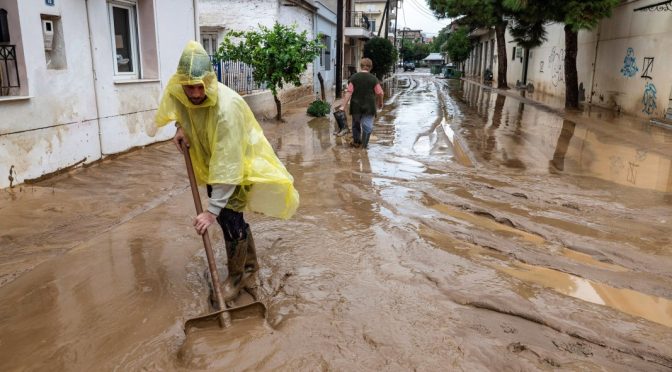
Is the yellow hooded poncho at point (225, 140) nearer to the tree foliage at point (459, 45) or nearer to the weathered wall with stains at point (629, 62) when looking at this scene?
the weathered wall with stains at point (629, 62)

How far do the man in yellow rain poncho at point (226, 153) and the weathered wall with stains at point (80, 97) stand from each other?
3370 mm

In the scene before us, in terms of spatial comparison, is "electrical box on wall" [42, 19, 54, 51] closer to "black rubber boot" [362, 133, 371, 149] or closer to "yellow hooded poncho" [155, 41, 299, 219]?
"yellow hooded poncho" [155, 41, 299, 219]

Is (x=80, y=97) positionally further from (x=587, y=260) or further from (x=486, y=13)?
(x=486, y=13)

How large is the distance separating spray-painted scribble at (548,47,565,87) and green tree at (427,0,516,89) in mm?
2782

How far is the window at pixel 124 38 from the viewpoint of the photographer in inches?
311

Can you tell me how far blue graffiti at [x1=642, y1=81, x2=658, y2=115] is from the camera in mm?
13930

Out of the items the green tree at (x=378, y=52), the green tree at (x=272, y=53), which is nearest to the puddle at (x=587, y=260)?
the green tree at (x=272, y=53)

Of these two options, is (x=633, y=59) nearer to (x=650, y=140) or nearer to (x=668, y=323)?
(x=650, y=140)

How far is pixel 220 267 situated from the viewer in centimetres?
411

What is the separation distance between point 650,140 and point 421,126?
4789 mm

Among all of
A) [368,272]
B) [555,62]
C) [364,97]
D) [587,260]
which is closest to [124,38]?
[364,97]

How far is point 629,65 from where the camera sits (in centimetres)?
1562

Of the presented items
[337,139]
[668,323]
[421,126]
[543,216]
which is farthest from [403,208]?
[421,126]

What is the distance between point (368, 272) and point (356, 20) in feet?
118
